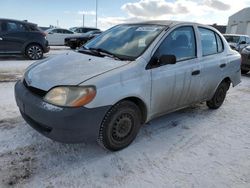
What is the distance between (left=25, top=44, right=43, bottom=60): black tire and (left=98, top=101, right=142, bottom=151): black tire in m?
8.52


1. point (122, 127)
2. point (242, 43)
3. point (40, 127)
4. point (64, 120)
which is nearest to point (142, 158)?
point (122, 127)

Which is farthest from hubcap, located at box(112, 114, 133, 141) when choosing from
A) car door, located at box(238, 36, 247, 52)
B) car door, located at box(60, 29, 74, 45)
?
car door, located at box(60, 29, 74, 45)

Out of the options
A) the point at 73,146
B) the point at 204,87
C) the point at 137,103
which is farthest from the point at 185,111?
the point at 73,146

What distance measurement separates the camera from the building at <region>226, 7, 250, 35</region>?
36531 millimetres

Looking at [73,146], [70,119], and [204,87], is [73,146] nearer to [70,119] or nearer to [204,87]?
[70,119]

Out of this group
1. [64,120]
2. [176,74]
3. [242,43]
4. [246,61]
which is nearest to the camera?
[64,120]

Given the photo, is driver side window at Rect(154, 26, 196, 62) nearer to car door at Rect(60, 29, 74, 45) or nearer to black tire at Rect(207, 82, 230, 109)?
black tire at Rect(207, 82, 230, 109)

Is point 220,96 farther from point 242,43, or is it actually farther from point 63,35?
point 63,35

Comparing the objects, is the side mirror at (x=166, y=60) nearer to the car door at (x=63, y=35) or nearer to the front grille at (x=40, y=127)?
the front grille at (x=40, y=127)

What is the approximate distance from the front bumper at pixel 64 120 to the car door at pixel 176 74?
3.08ft

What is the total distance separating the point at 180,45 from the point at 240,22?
39249 mm

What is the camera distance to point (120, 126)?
338cm

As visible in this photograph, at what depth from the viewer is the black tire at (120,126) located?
3174mm

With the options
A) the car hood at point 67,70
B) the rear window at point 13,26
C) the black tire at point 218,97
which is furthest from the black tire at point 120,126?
the rear window at point 13,26
